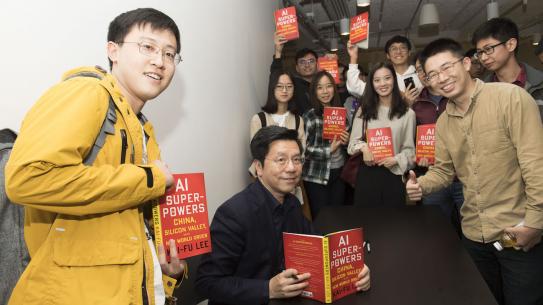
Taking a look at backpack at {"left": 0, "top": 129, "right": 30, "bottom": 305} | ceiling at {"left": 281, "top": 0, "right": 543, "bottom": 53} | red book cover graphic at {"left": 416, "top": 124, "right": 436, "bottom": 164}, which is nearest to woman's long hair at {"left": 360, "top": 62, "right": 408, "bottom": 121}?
red book cover graphic at {"left": 416, "top": 124, "right": 436, "bottom": 164}

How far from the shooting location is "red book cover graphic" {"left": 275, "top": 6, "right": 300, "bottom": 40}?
3.48 metres

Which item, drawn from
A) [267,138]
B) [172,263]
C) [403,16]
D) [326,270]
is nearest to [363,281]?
[326,270]

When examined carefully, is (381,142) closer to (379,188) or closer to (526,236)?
(379,188)

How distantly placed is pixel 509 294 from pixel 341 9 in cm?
609

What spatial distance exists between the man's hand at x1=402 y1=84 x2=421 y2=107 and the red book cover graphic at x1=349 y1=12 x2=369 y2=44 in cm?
65

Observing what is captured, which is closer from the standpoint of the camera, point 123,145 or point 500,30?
point 123,145

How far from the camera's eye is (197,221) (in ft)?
3.84

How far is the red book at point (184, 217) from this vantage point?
1114 millimetres

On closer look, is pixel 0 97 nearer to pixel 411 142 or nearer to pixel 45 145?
pixel 45 145

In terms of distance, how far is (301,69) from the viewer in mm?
4277

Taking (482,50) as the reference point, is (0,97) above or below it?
below

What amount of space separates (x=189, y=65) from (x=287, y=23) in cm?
154

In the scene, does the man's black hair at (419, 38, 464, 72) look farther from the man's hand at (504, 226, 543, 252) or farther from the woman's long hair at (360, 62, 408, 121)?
the woman's long hair at (360, 62, 408, 121)

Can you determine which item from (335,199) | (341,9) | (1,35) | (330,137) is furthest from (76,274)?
(341,9)
